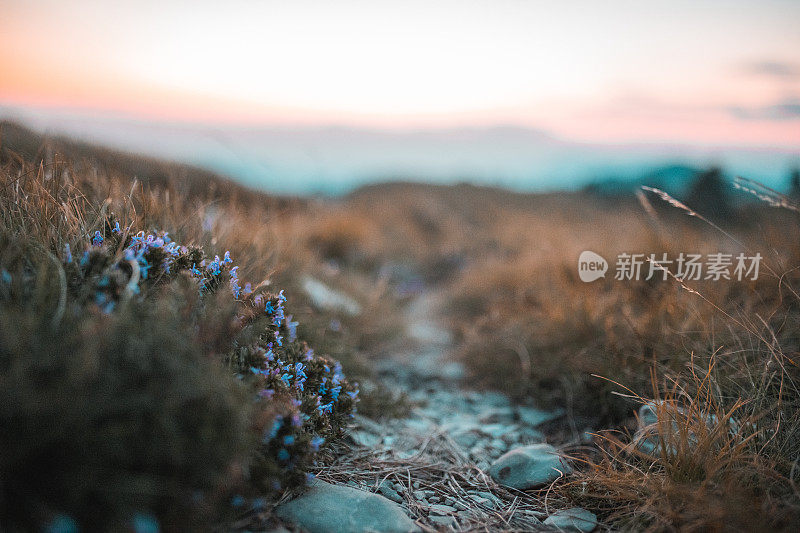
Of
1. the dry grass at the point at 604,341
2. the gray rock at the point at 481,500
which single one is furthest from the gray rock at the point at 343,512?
the gray rock at the point at 481,500

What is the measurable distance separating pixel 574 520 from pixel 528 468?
0.42 meters

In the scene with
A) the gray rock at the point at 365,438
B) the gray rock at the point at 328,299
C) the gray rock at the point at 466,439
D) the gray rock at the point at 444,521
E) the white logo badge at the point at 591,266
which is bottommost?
the gray rock at the point at 466,439

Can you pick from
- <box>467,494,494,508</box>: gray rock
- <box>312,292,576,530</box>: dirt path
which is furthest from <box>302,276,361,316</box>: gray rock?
<box>467,494,494,508</box>: gray rock

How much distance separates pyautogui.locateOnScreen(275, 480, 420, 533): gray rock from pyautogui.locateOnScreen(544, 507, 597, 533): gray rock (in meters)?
0.62

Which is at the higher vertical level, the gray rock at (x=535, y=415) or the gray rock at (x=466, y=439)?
the gray rock at (x=535, y=415)

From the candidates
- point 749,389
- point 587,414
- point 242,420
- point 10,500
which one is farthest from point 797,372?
point 10,500

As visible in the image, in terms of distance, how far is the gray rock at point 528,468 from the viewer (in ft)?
7.47

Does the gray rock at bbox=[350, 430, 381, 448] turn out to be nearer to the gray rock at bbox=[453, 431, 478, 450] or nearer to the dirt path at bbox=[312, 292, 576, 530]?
the dirt path at bbox=[312, 292, 576, 530]

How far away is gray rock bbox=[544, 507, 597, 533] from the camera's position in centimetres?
189

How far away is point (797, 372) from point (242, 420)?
2.80 metres

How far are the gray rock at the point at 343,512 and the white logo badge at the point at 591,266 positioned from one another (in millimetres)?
3103

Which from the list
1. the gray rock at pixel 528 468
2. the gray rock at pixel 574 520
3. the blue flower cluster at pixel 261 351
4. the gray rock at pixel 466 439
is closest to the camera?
the blue flower cluster at pixel 261 351

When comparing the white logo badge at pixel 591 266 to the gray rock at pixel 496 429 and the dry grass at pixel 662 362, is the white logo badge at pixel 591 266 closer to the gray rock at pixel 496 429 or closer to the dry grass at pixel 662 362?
the dry grass at pixel 662 362

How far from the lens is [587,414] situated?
10.0ft
